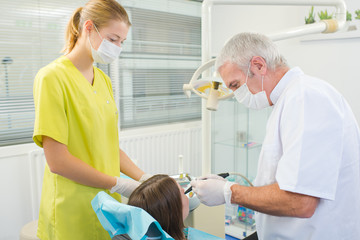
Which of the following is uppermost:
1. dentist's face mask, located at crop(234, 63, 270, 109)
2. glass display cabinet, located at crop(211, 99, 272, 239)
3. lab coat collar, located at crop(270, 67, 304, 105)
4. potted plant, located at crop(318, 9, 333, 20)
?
potted plant, located at crop(318, 9, 333, 20)

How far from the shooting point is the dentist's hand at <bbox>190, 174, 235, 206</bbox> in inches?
42.8

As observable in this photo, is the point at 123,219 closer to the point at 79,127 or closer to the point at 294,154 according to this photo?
the point at 79,127

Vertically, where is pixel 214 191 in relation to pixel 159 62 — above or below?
below

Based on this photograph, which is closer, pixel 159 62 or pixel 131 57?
pixel 131 57

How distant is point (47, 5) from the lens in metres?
2.47

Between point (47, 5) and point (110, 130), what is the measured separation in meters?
1.68

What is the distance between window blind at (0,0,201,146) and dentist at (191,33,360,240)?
181cm

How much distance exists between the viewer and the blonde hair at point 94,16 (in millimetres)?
1205

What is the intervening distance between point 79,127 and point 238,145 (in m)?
1.77

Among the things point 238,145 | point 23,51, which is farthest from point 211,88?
point 23,51

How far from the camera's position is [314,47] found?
278 centimetres

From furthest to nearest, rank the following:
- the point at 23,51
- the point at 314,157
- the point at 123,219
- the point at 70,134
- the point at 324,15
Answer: the point at 324,15 < the point at 23,51 < the point at 70,134 < the point at 123,219 < the point at 314,157

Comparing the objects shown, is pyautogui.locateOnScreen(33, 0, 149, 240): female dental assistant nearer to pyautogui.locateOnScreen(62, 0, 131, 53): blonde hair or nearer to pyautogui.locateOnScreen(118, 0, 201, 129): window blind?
pyautogui.locateOnScreen(62, 0, 131, 53): blonde hair

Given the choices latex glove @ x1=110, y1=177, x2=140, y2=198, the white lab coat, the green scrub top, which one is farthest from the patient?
the white lab coat
